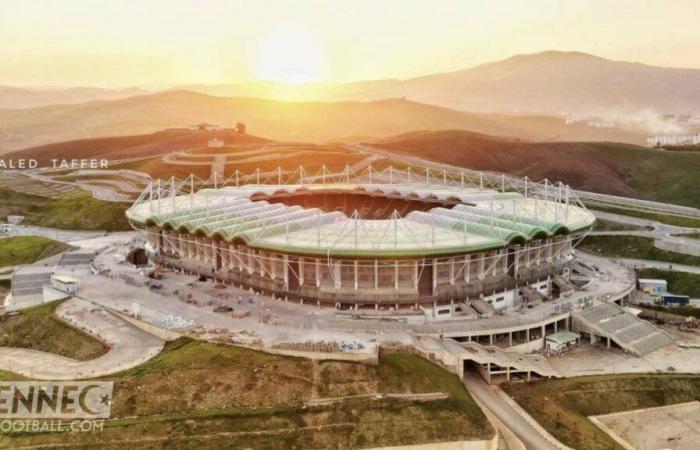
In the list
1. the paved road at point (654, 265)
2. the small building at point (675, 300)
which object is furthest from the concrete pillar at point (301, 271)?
the paved road at point (654, 265)

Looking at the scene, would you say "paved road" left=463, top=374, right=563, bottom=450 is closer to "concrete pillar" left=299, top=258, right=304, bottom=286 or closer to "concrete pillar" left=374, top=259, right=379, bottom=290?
"concrete pillar" left=374, top=259, right=379, bottom=290

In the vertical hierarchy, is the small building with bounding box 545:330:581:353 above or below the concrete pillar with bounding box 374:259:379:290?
below

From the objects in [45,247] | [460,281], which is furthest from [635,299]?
[45,247]

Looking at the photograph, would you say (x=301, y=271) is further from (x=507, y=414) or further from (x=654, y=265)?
(x=654, y=265)

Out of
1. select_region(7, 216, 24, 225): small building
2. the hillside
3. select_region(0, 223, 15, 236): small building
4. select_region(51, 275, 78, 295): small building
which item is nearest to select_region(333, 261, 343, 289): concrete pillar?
select_region(51, 275, 78, 295): small building

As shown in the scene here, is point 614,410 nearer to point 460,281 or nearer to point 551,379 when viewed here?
point 551,379

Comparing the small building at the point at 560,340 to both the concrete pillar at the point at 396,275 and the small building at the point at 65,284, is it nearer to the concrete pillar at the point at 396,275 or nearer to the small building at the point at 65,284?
the concrete pillar at the point at 396,275
